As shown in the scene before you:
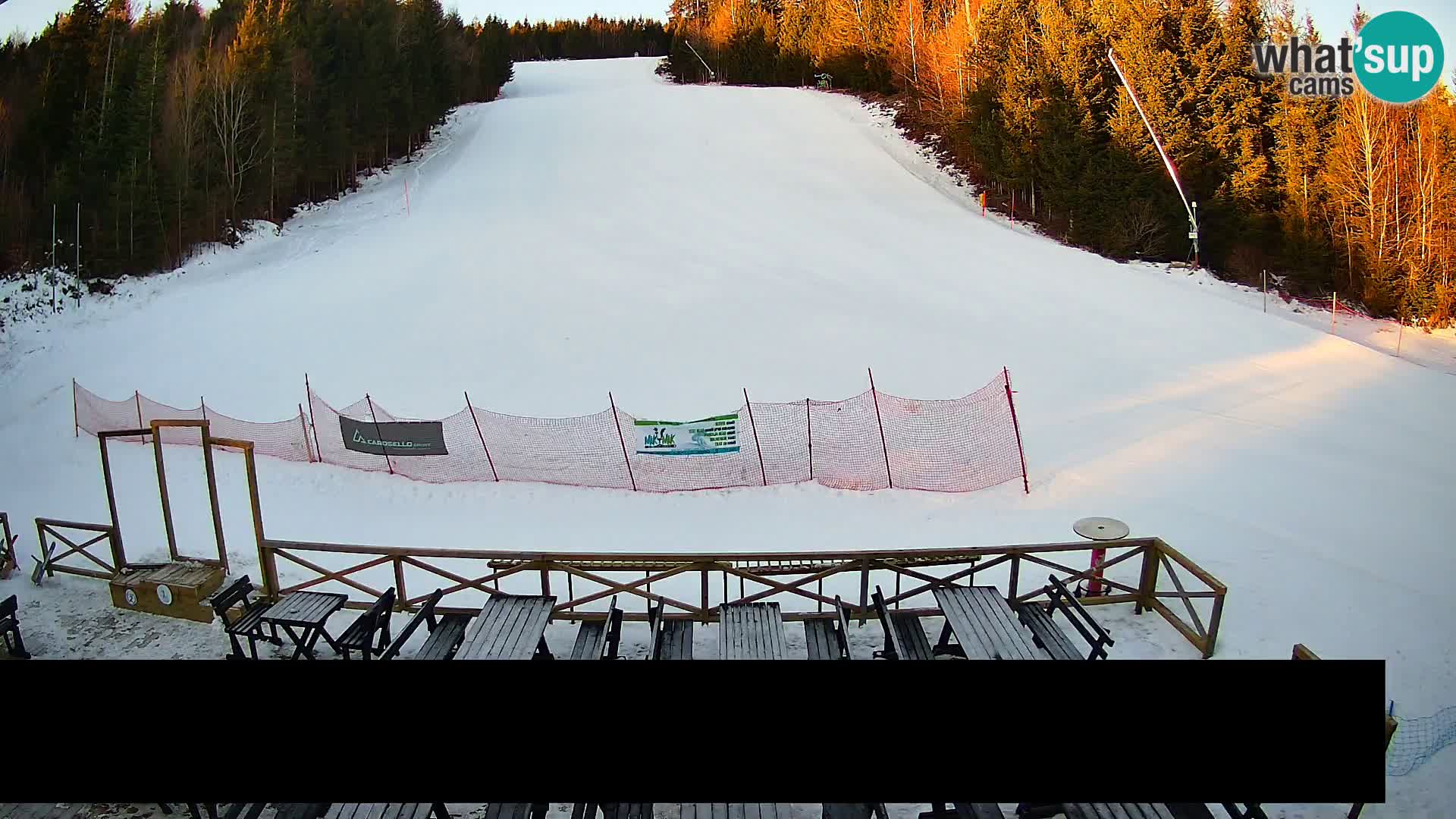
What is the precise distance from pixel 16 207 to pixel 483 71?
37.2m

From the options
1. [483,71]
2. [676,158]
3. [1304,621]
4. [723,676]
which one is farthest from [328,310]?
[483,71]

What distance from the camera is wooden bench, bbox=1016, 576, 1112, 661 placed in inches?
Answer: 216

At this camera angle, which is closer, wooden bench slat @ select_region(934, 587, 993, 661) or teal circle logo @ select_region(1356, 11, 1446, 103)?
teal circle logo @ select_region(1356, 11, 1446, 103)

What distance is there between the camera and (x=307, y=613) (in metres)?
6.48

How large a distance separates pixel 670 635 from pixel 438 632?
5.51 feet

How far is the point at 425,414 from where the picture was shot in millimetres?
12703

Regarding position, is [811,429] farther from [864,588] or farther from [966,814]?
[966,814]

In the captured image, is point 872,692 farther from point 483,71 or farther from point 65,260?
point 483,71

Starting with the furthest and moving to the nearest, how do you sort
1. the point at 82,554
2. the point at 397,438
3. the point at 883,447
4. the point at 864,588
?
the point at 397,438, the point at 883,447, the point at 82,554, the point at 864,588

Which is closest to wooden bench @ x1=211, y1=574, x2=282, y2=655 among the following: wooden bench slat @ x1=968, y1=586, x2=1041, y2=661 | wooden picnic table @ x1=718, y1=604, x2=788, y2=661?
wooden picnic table @ x1=718, y1=604, x2=788, y2=661

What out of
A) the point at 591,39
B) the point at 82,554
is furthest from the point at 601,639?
the point at 591,39

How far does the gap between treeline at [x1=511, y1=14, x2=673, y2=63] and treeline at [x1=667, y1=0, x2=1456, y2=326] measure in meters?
50.0

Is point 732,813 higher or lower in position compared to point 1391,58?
lower

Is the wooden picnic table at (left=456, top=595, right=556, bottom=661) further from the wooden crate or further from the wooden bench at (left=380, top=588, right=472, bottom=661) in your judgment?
the wooden crate
